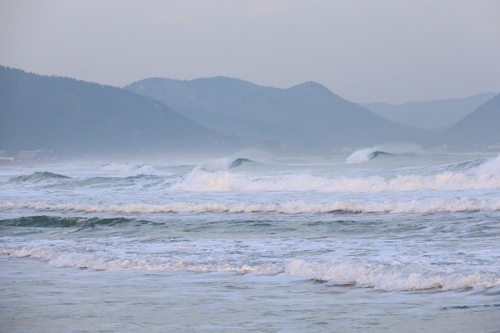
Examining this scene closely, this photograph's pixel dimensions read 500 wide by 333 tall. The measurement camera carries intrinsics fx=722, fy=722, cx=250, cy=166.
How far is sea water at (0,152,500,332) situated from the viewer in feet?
28.3

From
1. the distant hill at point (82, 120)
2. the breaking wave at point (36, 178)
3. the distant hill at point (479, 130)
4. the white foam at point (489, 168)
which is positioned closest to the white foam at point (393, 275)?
the white foam at point (489, 168)

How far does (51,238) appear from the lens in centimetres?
1892

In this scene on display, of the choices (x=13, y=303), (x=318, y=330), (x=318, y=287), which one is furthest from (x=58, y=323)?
(x=318, y=287)

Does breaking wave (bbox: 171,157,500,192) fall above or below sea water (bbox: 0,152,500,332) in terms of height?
above

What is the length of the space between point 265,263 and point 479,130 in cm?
14010

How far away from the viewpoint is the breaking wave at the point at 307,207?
19984 mm

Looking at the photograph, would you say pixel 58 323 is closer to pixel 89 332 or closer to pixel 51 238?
pixel 89 332

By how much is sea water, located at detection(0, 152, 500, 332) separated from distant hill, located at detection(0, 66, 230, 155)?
115437mm

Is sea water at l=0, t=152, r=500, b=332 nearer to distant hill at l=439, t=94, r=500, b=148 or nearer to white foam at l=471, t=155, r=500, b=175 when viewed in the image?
white foam at l=471, t=155, r=500, b=175

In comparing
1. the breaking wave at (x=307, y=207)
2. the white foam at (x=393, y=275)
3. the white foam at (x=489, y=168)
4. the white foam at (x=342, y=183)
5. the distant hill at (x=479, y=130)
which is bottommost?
the white foam at (x=393, y=275)

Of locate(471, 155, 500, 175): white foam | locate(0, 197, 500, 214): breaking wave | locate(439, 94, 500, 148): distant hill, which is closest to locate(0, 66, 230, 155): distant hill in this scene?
locate(439, 94, 500, 148): distant hill

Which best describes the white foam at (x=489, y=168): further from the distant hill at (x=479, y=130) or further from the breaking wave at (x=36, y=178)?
the distant hill at (x=479, y=130)

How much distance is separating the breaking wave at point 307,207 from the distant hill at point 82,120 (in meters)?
111

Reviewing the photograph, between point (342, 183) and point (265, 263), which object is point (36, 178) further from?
point (265, 263)
